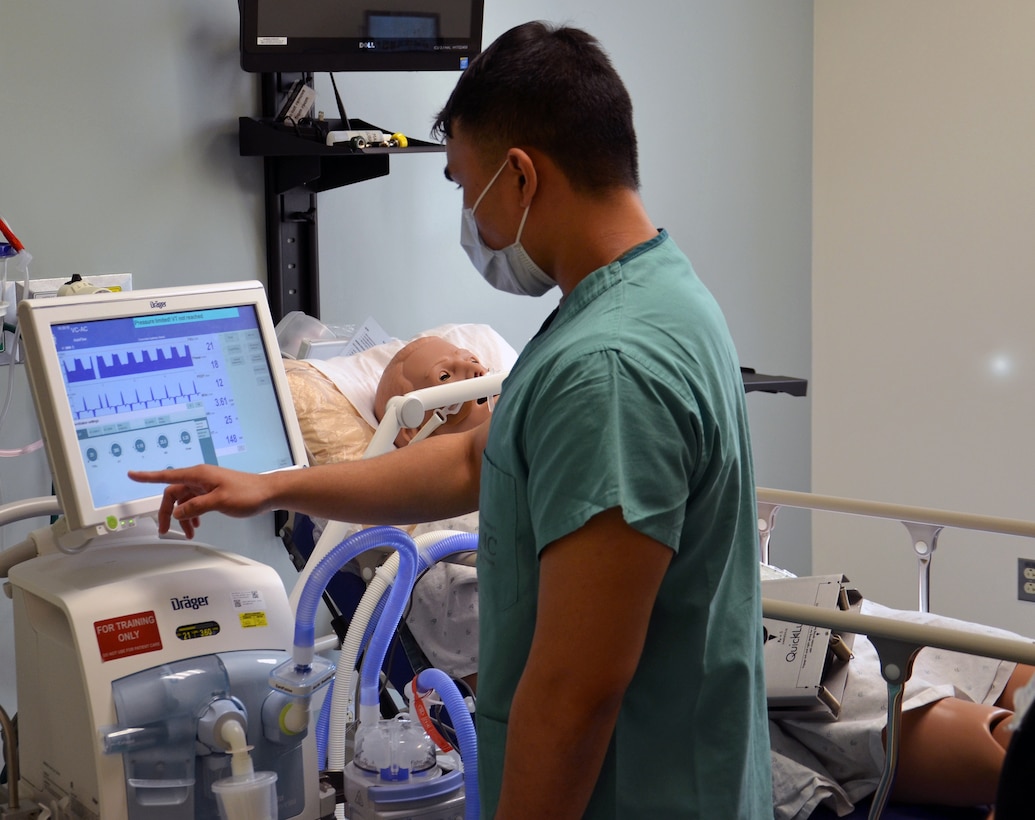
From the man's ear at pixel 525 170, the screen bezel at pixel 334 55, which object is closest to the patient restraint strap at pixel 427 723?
the man's ear at pixel 525 170

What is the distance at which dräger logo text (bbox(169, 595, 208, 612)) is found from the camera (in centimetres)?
133

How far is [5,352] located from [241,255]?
64 centimetres

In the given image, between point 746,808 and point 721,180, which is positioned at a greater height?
point 721,180

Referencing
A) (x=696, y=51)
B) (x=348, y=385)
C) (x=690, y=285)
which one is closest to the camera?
(x=690, y=285)

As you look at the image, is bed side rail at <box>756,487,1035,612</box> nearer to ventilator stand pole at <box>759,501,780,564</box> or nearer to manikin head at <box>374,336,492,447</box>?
ventilator stand pole at <box>759,501,780,564</box>

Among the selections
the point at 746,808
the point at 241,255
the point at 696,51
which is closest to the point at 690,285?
the point at 746,808

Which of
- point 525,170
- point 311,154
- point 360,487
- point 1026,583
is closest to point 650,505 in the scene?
point 525,170

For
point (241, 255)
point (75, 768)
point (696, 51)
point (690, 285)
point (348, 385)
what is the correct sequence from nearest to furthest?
point (690, 285) < point (75, 768) < point (348, 385) < point (241, 255) < point (696, 51)

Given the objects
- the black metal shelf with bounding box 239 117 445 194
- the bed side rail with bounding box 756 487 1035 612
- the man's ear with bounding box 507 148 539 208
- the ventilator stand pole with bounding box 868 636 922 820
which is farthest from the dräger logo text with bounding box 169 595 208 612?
the black metal shelf with bounding box 239 117 445 194

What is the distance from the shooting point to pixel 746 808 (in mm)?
1148

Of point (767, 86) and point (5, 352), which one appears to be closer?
point (5, 352)

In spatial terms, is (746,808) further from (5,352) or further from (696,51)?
(696,51)

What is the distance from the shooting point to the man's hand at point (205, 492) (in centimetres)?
130

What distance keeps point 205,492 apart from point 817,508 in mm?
1233
